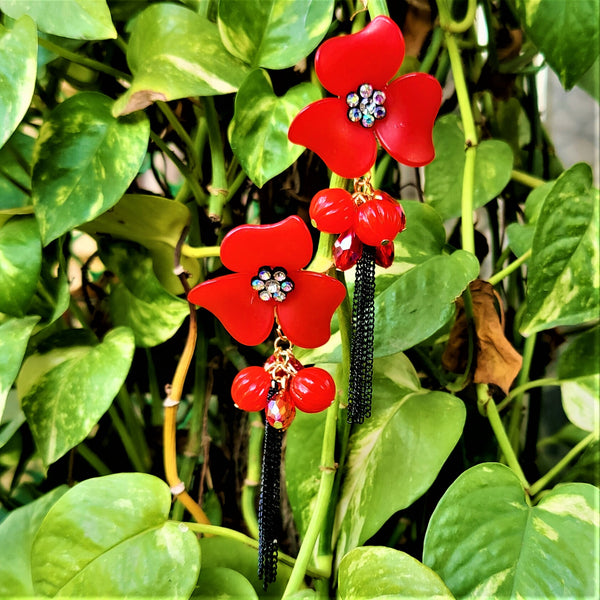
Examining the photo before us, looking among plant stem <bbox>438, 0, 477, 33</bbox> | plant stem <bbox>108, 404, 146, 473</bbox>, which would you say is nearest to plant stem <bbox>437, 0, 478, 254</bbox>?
plant stem <bbox>438, 0, 477, 33</bbox>

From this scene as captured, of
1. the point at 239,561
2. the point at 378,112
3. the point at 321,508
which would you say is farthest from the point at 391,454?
the point at 378,112

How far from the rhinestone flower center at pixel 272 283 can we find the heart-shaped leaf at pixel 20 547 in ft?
1.33

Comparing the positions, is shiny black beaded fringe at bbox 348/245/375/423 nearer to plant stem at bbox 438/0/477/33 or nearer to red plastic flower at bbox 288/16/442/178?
red plastic flower at bbox 288/16/442/178

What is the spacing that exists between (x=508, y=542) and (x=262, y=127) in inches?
14.9

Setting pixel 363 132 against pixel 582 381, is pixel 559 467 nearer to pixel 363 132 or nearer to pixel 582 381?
pixel 582 381

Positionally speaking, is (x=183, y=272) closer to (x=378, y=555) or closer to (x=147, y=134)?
(x=147, y=134)

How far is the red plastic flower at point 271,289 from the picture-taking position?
0.36 metres

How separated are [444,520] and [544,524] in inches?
3.1

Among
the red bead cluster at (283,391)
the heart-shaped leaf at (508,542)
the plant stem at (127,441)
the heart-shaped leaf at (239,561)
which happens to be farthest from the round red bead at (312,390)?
the plant stem at (127,441)

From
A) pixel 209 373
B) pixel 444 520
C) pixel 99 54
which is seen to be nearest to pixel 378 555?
pixel 444 520

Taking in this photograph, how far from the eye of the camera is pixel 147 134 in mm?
527

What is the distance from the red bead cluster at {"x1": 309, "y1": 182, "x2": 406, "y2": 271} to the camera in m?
0.36

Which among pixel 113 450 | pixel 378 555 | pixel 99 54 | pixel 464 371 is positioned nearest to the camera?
pixel 378 555

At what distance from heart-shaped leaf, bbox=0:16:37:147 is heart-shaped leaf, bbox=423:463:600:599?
1.47ft
